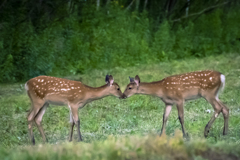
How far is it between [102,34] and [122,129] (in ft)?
27.9

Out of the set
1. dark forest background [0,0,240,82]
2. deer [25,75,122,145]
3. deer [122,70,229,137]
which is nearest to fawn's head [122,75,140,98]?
deer [122,70,229,137]

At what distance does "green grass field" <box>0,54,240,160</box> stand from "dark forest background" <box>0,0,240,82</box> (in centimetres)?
121

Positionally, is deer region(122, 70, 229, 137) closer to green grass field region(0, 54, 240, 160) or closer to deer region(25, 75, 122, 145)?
green grass field region(0, 54, 240, 160)

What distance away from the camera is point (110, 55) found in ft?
50.1

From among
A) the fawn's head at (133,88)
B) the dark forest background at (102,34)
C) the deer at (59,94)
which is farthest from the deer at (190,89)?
the dark forest background at (102,34)

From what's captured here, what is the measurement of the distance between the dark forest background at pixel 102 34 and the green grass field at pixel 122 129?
1.21 meters

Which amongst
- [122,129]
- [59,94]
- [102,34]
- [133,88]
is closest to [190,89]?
[133,88]

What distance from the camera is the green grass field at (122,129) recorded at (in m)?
4.67

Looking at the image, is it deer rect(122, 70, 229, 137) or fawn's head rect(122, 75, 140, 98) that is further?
fawn's head rect(122, 75, 140, 98)

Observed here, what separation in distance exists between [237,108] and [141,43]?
8.38 m

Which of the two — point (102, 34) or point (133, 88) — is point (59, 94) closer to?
point (133, 88)

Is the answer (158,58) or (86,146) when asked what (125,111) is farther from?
(158,58)

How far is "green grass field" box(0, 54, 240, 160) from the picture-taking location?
467 centimetres

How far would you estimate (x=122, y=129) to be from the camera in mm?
7176
